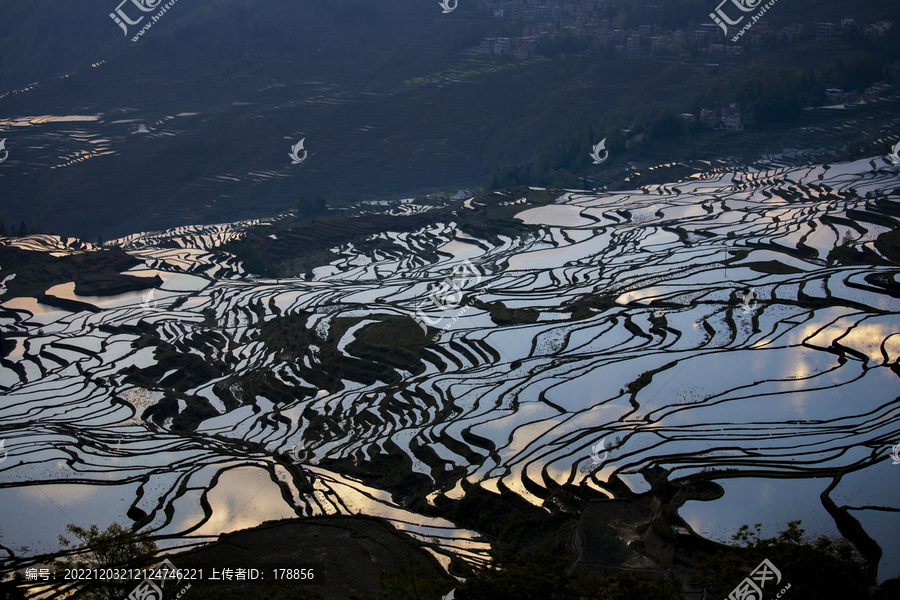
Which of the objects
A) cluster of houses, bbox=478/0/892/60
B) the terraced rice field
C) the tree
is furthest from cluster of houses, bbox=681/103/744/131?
the tree

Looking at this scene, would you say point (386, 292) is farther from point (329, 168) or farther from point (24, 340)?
point (329, 168)

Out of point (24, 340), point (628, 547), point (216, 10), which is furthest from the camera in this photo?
point (216, 10)

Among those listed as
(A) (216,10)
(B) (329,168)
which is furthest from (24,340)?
(A) (216,10)

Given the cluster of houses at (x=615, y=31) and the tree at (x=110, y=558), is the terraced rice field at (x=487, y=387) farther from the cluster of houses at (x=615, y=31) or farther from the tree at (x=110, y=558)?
the cluster of houses at (x=615, y=31)

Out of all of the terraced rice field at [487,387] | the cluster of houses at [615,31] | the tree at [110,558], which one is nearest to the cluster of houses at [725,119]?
the cluster of houses at [615,31]

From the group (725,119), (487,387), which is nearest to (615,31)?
(725,119)

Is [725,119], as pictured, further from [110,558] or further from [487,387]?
[110,558]

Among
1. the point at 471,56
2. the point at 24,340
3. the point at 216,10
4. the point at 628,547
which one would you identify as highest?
the point at 216,10
